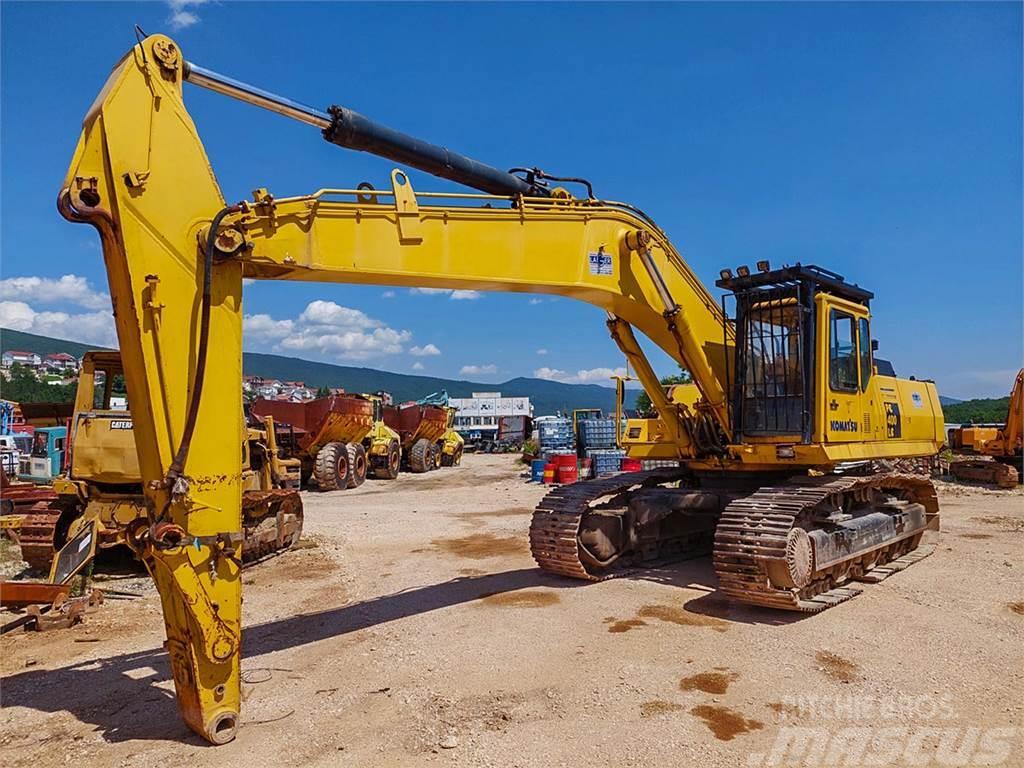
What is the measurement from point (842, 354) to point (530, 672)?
548 centimetres

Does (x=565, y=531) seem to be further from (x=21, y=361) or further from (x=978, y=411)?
(x=21, y=361)

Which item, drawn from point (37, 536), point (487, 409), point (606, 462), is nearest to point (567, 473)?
point (606, 462)

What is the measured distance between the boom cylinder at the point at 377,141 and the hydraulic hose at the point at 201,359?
0.98 m

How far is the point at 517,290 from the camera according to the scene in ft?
23.0

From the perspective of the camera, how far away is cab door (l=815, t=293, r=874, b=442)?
8.52 meters

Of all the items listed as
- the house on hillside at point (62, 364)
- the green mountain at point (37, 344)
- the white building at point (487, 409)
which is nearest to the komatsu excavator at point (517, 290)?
the house on hillside at point (62, 364)

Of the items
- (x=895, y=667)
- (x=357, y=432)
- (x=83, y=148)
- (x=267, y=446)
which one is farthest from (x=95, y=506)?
(x=357, y=432)

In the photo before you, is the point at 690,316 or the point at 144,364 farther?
the point at 690,316

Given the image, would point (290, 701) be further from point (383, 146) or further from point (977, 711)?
point (977, 711)

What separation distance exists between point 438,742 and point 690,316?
18.4ft

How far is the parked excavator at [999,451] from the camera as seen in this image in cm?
2091

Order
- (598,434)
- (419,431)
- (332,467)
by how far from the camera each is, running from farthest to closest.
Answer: (419,431) → (598,434) → (332,467)

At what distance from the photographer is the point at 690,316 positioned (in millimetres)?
8766

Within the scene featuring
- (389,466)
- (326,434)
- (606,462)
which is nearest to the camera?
(326,434)
